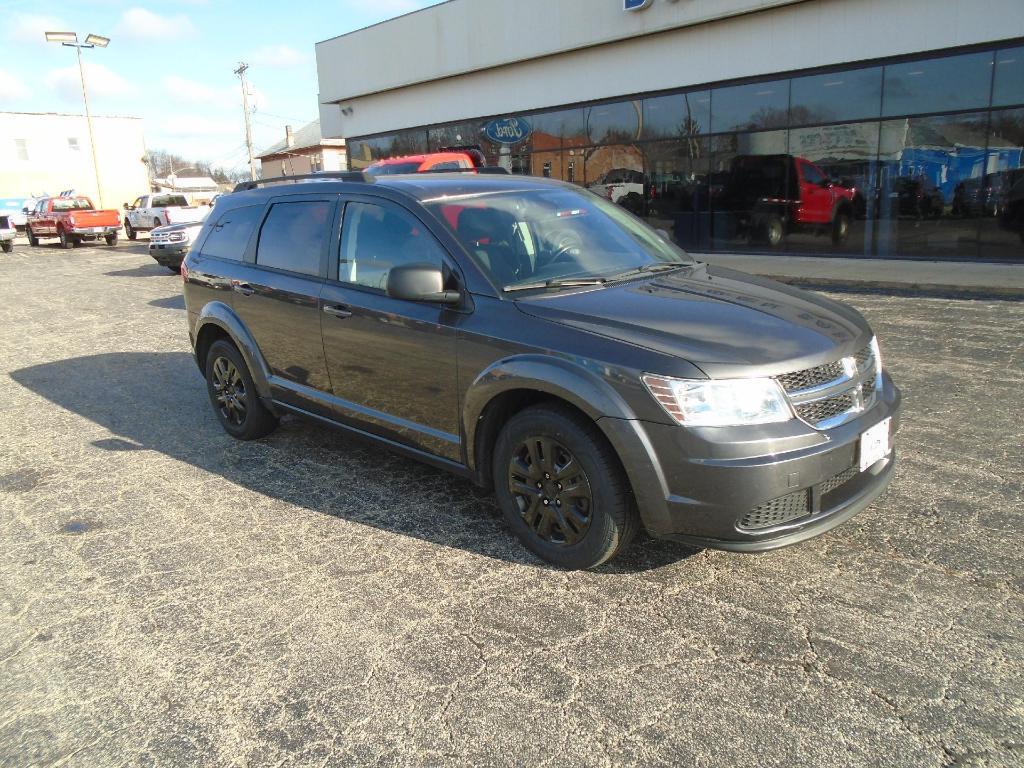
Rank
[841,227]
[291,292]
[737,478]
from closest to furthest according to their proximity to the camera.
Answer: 1. [737,478]
2. [291,292]
3. [841,227]

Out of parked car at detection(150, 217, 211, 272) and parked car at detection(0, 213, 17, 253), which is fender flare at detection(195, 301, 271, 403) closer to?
parked car at detection(150, 217, 211, 272)

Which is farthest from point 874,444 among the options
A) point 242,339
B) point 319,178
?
point 242,339

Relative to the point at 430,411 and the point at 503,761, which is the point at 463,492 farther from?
the point at 503,761

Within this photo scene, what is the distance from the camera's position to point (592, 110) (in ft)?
60.0

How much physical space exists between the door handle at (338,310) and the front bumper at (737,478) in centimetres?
182

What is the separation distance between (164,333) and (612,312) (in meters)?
8.22

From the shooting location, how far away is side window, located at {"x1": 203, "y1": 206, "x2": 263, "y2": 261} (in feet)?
17.1

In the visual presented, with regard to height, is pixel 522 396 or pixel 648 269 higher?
pixel 648 269

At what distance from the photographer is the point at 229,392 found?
5.47 metres

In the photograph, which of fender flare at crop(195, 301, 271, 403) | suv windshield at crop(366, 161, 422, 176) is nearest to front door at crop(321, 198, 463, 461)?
fender flare at crop(195, 301, 271, 403)

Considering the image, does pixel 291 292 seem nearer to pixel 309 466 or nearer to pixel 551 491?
pixel 309 466

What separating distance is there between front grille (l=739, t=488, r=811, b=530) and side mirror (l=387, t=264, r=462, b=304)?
1658 millimetres

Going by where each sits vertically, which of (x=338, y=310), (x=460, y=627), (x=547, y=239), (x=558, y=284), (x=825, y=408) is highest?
(x=547, y=239)

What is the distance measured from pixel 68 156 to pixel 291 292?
6204cm
